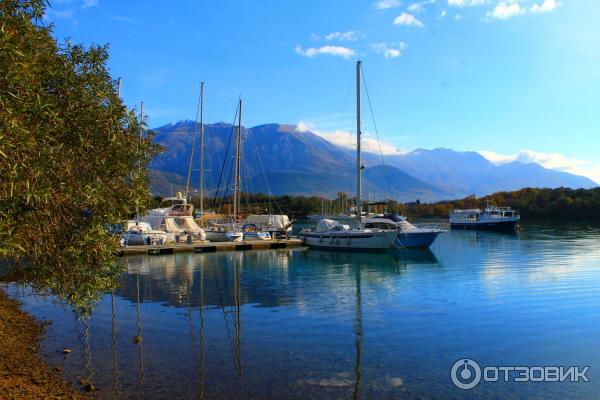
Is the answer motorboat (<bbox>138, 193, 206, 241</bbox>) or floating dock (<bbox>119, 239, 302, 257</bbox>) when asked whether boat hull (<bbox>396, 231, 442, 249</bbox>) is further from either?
motorboat (<bbox>138, 193, 206, 241</bbox>)

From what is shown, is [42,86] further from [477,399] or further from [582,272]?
[582,272]

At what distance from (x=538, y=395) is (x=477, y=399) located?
5.88 ft

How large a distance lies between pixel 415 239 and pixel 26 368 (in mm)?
47789

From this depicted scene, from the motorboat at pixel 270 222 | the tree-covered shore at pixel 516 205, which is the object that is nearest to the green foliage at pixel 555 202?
the tree-covered shore at pixel 516 205

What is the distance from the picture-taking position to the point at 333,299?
26656 mm

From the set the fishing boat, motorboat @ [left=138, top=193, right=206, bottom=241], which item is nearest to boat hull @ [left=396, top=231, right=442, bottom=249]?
motorboat @ [left=138, top=193, right=206, bottom=241]

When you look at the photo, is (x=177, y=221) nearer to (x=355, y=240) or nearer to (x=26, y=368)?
(x=355, y=240)

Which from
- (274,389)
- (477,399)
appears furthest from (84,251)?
(477,399)

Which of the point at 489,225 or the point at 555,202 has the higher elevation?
the point at 555,202

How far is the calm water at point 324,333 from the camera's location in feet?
43.5

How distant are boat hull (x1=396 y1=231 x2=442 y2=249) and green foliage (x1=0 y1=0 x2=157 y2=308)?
46.0m

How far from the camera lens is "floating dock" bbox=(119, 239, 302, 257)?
1960 inches

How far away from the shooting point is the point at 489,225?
354ft

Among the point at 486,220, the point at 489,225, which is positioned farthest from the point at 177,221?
the point at 486,220
